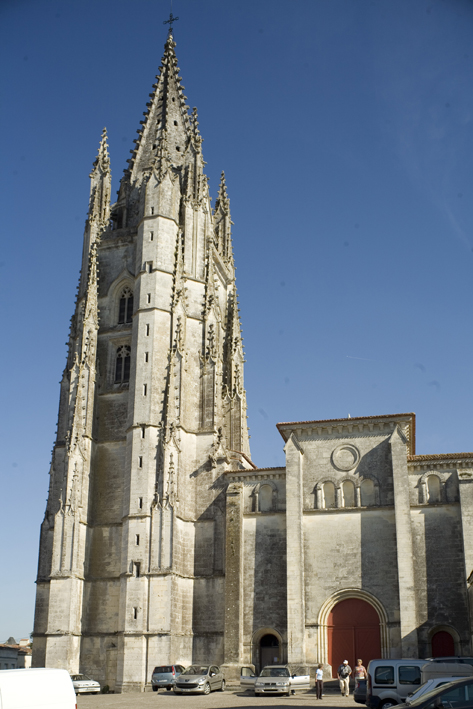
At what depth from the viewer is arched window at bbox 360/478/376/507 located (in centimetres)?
3216

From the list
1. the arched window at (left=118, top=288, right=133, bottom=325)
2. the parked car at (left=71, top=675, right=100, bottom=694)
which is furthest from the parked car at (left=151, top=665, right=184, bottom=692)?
the arched window at (left=118, top=288, right=133, bottom=325)

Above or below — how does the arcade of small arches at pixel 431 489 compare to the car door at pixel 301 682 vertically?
above

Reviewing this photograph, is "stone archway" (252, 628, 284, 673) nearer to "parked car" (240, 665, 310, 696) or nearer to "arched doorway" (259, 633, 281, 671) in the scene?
"arched doorway" (259, 633, 281, 671)

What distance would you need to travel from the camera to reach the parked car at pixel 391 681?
18.1 m

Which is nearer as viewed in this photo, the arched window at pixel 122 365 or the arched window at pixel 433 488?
the arched window at pixel 433 488

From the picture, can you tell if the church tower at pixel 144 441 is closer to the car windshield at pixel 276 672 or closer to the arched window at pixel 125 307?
the arched window at pixel 125 307

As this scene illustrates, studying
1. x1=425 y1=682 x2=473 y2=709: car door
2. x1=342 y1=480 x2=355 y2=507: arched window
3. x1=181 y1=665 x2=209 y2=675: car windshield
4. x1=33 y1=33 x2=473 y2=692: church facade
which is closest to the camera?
x1=425 y1=682 x2=473 y2=709: car door

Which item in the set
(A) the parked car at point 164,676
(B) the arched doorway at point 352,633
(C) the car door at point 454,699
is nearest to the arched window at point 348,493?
(B) the arched doorway at point 352,633

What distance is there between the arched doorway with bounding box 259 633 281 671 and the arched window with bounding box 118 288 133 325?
17909mm

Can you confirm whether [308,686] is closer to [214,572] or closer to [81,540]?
[214,572]

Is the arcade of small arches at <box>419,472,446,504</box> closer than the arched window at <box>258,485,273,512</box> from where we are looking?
Yes

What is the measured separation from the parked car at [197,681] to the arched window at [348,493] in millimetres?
9131

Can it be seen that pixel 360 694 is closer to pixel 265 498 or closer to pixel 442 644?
pixel 442 644

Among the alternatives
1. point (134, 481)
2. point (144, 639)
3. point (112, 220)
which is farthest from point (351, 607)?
point (112, 220)
